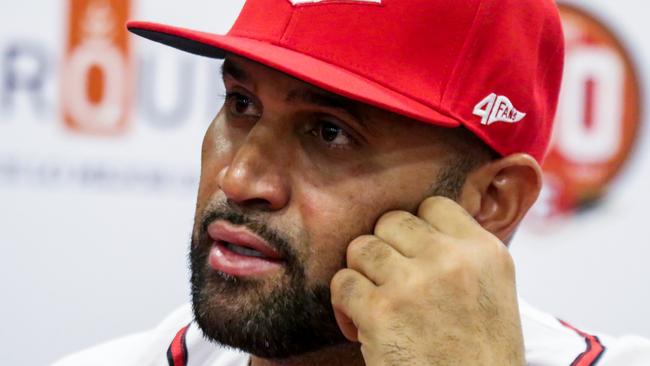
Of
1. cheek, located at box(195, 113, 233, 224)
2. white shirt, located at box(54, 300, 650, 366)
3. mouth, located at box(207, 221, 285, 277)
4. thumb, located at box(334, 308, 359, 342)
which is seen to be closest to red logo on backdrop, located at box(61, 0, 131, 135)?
white shirt, located at box(54, 300, 650, 366)

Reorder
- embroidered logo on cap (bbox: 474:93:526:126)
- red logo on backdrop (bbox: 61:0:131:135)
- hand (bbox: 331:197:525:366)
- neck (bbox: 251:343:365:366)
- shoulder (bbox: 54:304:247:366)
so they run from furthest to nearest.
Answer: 1. red logo on backdrop (bbox: 61:0:131:135)
2. shoulder (bbox: 54:304:247:366)
3. neck (bbox: 251:343:365:366)
4. embroidered logo on cap (bbox: 474:93:526:126)
5. hand (bbox: 331:197:525:366)

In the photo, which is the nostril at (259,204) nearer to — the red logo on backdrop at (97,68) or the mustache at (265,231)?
the mustache at (265,231)

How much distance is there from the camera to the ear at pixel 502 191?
4.49ft

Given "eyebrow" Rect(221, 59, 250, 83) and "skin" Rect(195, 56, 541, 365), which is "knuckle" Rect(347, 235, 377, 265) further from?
"eyebrow" Rect(221, 59, 250, 83)

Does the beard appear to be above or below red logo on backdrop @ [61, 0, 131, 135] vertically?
below

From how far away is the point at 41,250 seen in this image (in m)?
2.34

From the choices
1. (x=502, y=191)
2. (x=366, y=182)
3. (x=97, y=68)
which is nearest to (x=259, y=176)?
(x=366, y=182)

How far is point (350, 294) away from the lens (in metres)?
1.23

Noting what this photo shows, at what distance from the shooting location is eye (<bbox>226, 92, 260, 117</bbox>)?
4.40 feet

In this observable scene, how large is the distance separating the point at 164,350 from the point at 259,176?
67 cm

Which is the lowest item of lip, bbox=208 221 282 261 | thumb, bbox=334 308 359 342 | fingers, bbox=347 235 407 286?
thumb, bbox=334 308 359 342

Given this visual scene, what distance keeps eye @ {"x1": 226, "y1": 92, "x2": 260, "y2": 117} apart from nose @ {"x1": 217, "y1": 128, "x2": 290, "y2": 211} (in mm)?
75

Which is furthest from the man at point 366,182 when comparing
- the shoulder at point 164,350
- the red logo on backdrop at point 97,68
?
the red logo on backdrop at point 97,68

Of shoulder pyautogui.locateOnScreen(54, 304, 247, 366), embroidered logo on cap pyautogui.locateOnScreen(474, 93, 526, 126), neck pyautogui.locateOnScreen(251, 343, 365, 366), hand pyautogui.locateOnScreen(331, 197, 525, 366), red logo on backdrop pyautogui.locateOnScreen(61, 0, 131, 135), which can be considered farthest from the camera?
red logo on backdrop pyautogui.locateOnScreen(61, 0, 131, 135)
